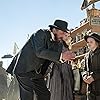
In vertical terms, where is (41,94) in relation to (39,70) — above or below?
below

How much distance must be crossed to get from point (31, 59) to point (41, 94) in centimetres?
42

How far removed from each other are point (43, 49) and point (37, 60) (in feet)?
0.61

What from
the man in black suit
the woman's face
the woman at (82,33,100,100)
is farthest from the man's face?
the woman's face

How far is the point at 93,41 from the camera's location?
4906 millimetres

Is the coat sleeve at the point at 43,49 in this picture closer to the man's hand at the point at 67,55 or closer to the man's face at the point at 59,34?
the man's hand at the point at 67,55

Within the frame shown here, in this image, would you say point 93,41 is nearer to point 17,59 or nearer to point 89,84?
point 89,84

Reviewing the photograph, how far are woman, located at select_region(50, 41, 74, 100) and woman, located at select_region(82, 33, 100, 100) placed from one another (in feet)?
1.01

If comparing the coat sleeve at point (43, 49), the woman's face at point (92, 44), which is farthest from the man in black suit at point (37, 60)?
the woman's face at point (92, 44)

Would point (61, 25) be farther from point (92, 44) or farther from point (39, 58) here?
point (92, 44)

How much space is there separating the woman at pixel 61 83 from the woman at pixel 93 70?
1.01 ft

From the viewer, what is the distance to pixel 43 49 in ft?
11.9

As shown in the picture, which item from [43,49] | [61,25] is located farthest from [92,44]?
[43,49]

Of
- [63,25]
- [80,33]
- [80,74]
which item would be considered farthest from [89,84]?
[80,33]

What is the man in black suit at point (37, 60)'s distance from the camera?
3658 mm
